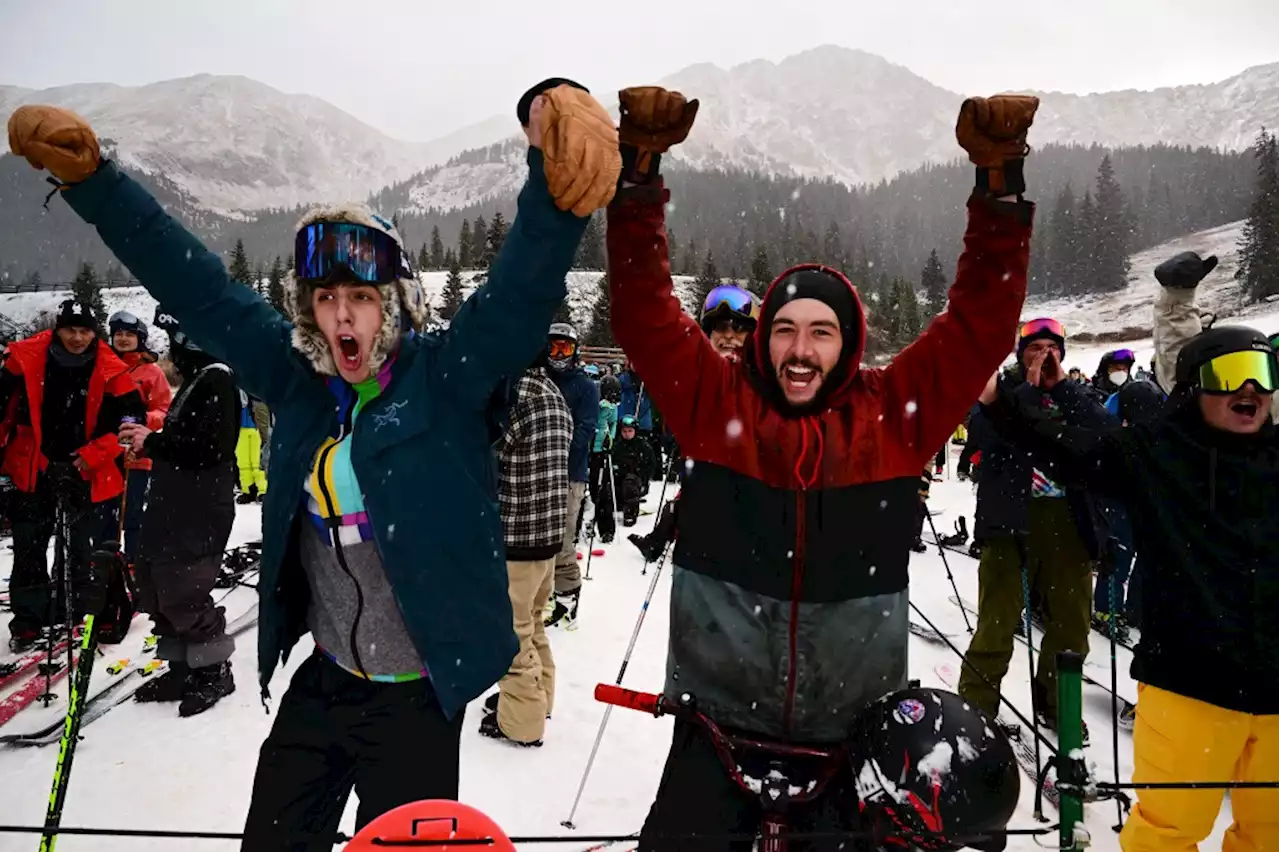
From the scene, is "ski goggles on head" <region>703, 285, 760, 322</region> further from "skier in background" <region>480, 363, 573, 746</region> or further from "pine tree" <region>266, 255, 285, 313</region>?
"pine tree" <region>266, 255, 285, 313</region>

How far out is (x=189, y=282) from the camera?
2.06 m

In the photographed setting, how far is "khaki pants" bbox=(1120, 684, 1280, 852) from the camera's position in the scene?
2508mm

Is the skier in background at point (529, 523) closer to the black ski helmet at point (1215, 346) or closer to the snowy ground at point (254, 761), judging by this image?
the snowy ground at point (254, 761)

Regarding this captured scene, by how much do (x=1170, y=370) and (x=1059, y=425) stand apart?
4.64 ft

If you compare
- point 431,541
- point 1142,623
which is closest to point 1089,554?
point 1142,623

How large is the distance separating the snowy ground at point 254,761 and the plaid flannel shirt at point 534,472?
4.27 feet

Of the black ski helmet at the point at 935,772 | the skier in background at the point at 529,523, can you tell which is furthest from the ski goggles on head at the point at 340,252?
the skier in background at the point at 529,523

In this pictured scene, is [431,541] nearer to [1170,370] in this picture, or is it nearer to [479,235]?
[1170,370]

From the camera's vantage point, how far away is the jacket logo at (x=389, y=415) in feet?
6.33

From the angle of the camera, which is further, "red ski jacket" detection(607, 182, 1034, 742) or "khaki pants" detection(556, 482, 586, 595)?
"khaki pants" detection(556, 482, 586, 595)

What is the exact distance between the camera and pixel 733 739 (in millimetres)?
2035

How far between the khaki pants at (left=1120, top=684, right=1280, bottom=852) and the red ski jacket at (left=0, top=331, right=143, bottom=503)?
22.4 feet

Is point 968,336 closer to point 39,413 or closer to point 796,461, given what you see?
point 796,461

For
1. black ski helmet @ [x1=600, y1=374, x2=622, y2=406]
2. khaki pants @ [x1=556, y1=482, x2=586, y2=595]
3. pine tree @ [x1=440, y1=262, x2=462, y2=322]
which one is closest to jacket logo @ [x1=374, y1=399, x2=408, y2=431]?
khaki pants @ [x1=556, y1=482, x2=586, y2=595]
